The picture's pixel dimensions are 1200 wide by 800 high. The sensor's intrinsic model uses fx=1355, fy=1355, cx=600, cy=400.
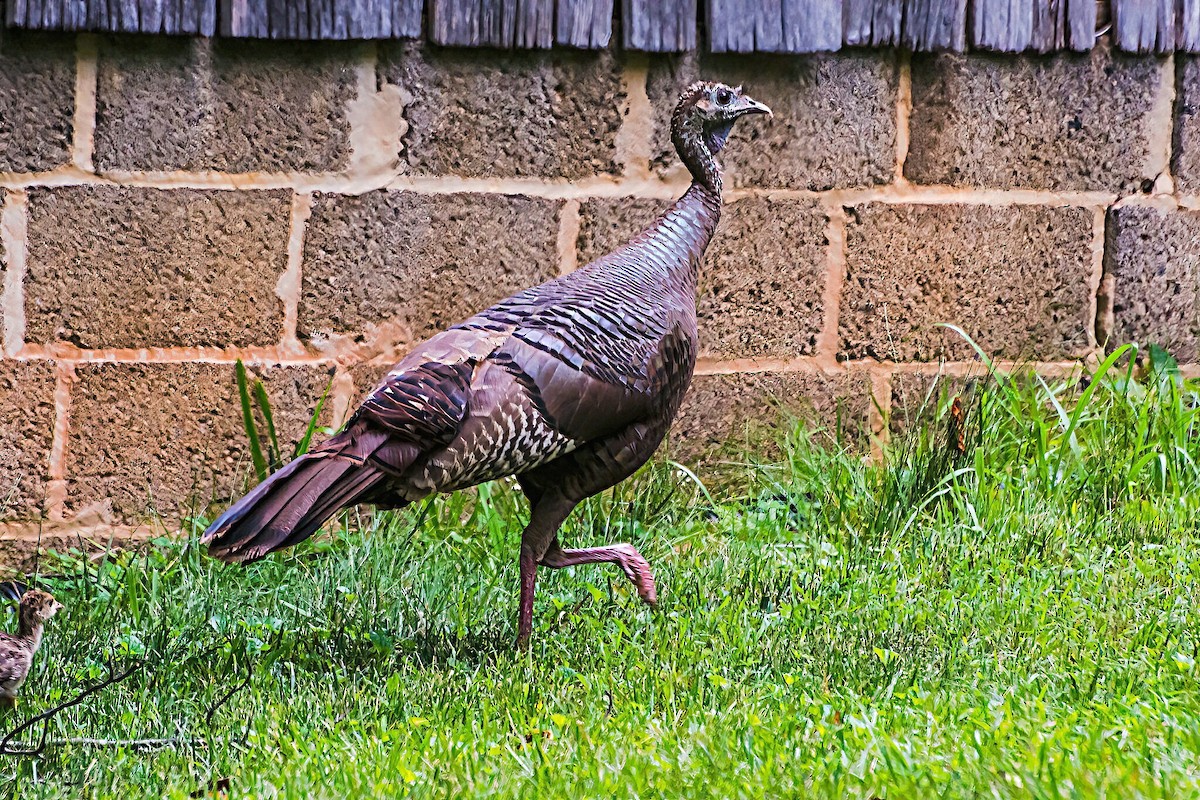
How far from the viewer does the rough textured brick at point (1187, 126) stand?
544 centimetres

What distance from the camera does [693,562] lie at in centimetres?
451

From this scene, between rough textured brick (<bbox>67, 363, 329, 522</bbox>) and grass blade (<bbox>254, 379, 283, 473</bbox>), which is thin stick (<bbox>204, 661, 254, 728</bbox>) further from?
rough textured brick (<bbox>67, 363, 329, 522</bbox>)

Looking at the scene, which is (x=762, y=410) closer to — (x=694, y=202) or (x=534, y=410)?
(x=694, y=202)

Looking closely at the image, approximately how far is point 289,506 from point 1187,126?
4059 mm

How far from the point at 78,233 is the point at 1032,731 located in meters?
3.54

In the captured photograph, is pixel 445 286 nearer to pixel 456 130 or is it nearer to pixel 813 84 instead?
pixel 456 130

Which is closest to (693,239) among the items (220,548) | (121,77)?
(220,548)

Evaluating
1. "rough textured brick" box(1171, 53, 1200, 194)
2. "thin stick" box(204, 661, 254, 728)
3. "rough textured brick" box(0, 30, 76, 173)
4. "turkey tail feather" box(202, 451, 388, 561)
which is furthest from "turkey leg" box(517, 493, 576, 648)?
"rough textured brick" box(1171, 53, 1200, 194)

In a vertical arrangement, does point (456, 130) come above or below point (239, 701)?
above

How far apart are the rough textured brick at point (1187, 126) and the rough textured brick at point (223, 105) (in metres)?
3.28

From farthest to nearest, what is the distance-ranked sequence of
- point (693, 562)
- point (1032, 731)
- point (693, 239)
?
point (693, 562), point (693, 239), point (1032, 731)

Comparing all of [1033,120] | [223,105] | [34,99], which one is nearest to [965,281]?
[1033,120]

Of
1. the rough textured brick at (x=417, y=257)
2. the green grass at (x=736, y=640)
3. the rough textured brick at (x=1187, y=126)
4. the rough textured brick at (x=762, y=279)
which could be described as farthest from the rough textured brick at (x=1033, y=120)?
the rough textured brick at (x=417, y=257)

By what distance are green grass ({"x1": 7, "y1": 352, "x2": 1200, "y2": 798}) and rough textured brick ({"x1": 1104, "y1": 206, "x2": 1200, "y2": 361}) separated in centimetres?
20
